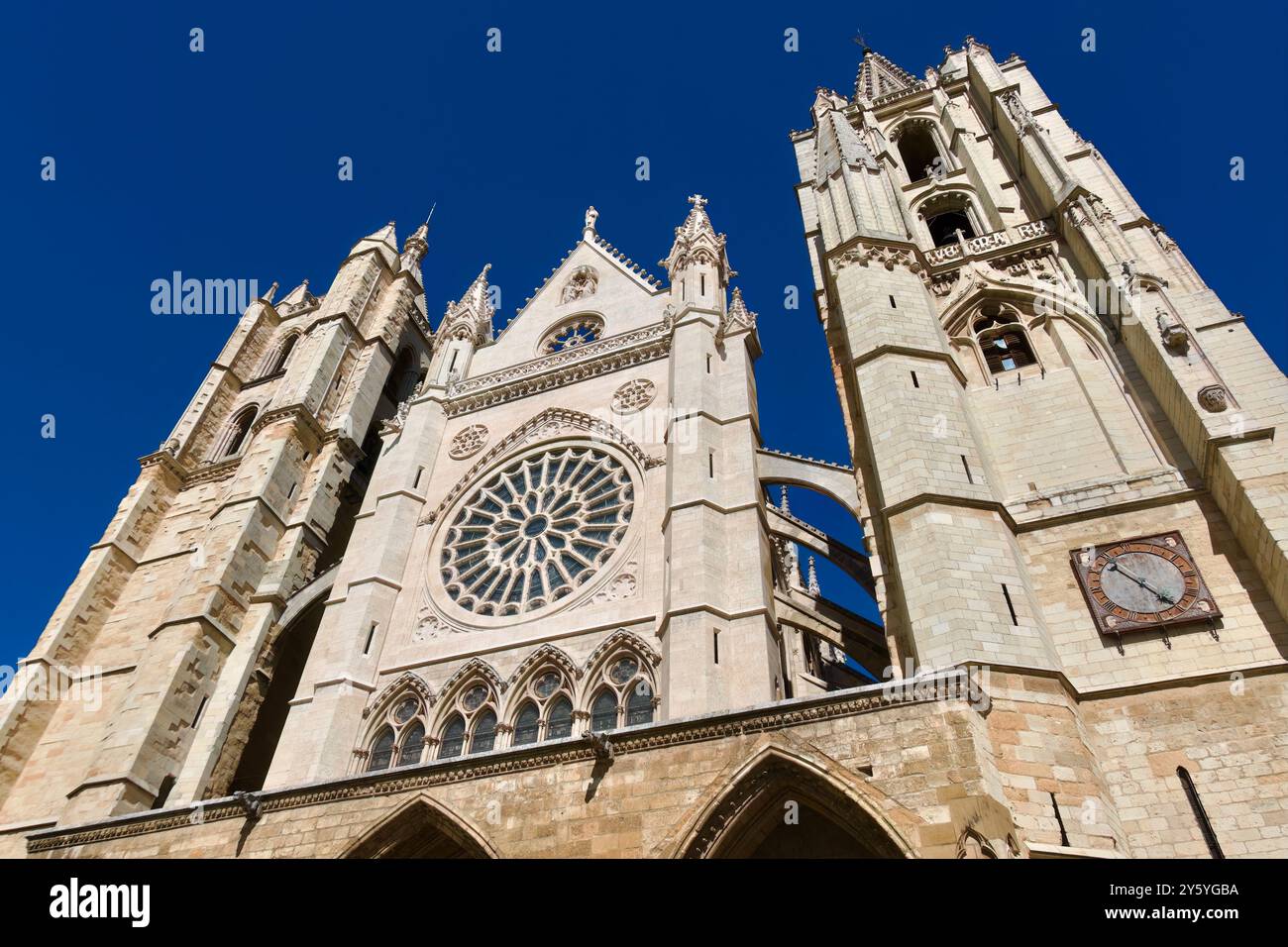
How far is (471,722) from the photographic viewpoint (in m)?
13.1

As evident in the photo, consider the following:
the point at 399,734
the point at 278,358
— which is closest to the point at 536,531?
the point at 399,734

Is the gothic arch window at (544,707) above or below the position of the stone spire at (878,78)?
below

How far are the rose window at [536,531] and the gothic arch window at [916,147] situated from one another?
12043mm

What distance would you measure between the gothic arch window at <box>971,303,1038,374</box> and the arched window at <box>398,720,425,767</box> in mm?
10495

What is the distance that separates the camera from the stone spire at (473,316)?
71.9 ft

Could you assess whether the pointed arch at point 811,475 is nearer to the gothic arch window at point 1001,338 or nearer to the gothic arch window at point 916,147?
the gothic arch window at point 1001,338

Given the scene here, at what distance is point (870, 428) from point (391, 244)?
829 inches

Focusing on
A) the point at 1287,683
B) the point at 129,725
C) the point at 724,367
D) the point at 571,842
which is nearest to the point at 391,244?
the point at 724,367

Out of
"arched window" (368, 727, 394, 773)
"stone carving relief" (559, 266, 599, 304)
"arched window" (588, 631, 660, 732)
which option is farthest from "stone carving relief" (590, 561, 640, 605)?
"stone carving relief" (559, 266, 599, 304)

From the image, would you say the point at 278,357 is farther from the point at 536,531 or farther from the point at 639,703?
the point at 639,703

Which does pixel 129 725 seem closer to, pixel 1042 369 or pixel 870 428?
pixel 870 428

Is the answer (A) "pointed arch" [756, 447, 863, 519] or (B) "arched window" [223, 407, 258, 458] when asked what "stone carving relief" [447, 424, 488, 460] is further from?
(B) "arched window" [223, 407, 258, 458]

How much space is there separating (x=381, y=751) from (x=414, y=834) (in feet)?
12.8

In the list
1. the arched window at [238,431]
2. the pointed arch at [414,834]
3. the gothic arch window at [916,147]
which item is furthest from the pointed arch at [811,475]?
the arched window at [238,431]
